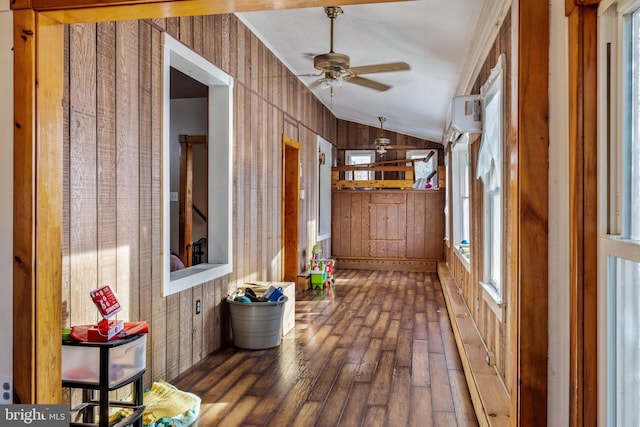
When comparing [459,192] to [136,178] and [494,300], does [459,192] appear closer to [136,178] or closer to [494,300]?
[494,300]

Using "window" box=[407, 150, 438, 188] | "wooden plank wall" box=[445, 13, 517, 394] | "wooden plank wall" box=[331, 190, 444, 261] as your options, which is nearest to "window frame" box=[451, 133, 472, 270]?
"wooden plank wall" box=[445, 13, 517, 394]

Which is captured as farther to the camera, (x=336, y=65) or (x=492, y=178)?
(x=336, y=65)

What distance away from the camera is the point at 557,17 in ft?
4.17

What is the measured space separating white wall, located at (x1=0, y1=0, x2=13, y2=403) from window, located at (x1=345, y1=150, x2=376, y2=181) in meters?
8.47

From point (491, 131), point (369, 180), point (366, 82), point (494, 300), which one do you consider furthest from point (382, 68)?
point (369, 180)

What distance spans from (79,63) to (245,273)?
2.75 meters

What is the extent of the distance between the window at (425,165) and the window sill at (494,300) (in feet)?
19.7

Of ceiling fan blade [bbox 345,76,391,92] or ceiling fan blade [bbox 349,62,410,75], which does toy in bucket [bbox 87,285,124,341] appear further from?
ceiling fan blade [bbox 345,76,391,92]

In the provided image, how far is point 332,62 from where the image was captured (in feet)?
14.1

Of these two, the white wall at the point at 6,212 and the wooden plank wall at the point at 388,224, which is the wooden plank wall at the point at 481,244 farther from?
the wooden plank wall at the point at 388,224

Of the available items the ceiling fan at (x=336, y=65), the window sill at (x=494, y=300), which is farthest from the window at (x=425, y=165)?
the window sill at (x=494, y=300)

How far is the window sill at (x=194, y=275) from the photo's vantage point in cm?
353

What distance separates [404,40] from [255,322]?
2.83 m

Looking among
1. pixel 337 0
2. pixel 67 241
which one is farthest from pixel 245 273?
pixel 337 0
